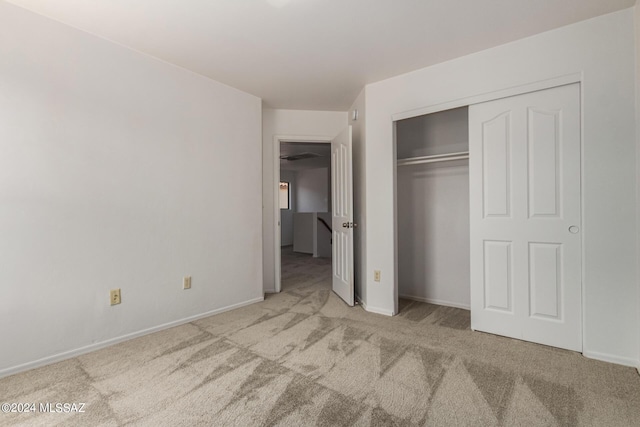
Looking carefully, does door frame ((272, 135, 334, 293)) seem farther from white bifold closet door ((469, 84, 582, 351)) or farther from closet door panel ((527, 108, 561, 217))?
closet door panel ((527, 108, 561, 217))

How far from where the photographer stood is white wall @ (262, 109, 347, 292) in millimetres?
3828

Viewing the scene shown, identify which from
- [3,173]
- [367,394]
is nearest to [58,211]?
[3,173]

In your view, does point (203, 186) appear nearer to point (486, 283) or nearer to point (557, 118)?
point (486, 283)

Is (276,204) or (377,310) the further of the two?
(276,204)

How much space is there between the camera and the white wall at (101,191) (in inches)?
74.9

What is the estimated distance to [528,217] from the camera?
2301 mm

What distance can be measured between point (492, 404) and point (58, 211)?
2918 mm

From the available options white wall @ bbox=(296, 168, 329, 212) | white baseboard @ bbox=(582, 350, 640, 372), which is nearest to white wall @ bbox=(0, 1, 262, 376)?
white baseboard @ bbox=(582, 350, 640, 372)

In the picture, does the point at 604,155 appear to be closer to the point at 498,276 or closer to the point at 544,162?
the point at 544,162

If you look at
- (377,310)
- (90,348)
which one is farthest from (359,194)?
(90,348)

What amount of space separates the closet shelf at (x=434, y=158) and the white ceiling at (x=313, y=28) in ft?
2.93

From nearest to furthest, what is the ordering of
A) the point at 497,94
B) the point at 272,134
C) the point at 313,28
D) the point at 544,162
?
1. the point at 313,28
2. the point at 544,162
3. the point at 497,94
4. the point at 272,134

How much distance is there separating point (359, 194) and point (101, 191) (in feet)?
7.84

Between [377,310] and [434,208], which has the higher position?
[434,208]
